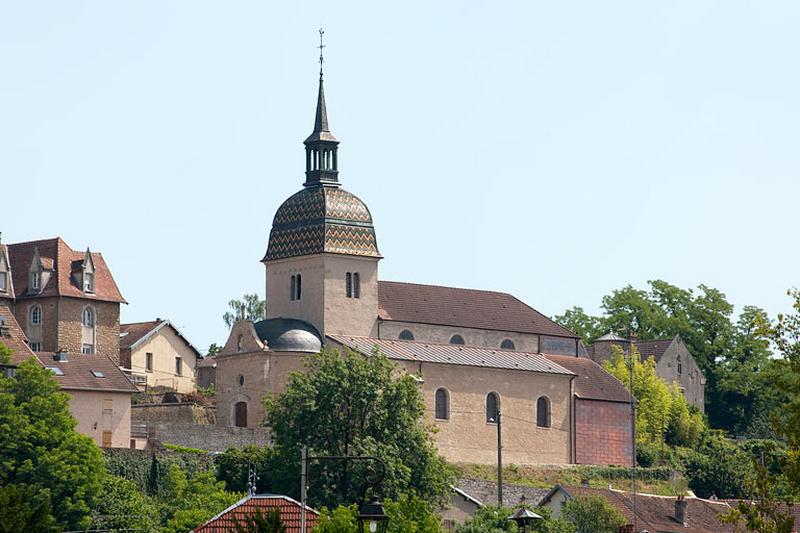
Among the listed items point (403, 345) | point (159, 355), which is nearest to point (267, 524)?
point (403, 345)

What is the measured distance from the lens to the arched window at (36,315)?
293 feet

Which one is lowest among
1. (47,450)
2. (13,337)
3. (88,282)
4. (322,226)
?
(47,450)

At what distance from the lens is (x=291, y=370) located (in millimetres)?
88250

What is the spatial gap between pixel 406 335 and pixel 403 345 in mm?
1926

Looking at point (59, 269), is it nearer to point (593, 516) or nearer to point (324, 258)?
point (324, 258)

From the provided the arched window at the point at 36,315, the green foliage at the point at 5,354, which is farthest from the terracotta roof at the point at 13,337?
the arched window at the point at 36,315

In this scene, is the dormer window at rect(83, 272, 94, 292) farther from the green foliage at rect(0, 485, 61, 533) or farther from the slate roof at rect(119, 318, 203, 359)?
the green foliage at rect(0, 485, 61, 533)

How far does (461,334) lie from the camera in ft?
320

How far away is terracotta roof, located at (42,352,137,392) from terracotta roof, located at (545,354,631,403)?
1058 inches

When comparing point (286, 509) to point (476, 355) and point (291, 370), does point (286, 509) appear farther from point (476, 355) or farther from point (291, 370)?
point (476, 355)

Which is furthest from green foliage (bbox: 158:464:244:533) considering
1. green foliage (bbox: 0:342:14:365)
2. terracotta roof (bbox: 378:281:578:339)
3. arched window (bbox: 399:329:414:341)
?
terracotta roof (bbox: 378:281:578:339)

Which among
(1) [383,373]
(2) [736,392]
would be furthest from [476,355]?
(2) [736,392]

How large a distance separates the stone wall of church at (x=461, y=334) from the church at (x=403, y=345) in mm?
52

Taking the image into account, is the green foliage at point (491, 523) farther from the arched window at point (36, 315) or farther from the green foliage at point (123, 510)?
the arched window at point (36, 315)
